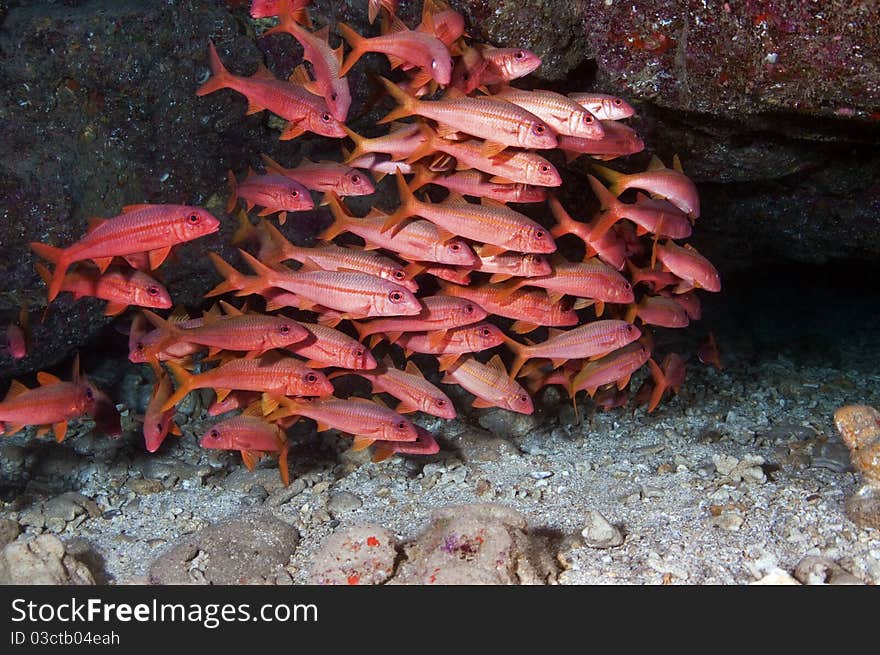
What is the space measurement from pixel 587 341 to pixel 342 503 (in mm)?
2253

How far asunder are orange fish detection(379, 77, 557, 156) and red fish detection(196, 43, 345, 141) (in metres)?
0.83

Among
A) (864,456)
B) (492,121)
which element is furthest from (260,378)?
(864,456)

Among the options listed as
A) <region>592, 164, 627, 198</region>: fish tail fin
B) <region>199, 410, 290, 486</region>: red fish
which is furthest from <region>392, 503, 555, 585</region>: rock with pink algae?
<region>592, 164, 627, 198</region>: fish tail fin

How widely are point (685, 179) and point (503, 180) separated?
4.74ft

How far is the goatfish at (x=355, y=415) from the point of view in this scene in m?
4.64

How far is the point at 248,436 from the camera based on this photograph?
4902 millimetres

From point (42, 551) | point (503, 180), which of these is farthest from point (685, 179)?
point (42, 551)

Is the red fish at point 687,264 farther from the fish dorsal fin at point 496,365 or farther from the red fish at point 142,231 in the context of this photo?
the red fish at point 142,231

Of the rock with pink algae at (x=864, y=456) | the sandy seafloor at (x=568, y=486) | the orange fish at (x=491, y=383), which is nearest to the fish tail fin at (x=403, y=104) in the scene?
the orange fish at (x=491, y=383)

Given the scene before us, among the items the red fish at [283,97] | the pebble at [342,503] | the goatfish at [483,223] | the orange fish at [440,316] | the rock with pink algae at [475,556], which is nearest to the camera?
the rock with pink algae at [475,556]

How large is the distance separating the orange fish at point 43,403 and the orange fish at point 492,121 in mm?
3071

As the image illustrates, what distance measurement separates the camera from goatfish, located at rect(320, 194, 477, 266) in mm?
4273

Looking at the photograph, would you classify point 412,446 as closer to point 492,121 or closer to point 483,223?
point 483,223
